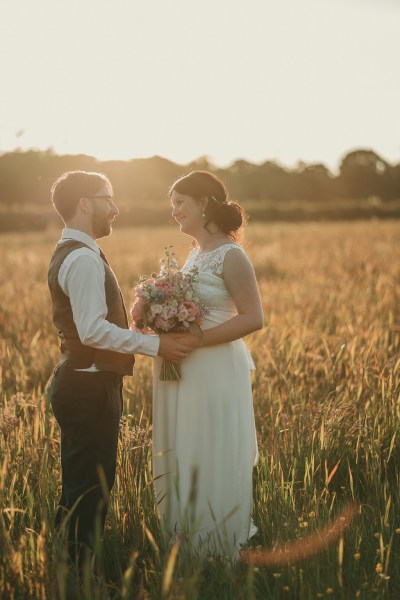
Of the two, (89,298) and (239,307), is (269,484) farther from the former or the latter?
(89,298)

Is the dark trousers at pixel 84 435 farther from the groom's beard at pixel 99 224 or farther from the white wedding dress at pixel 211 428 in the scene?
the groom's beard at pixel 99 224

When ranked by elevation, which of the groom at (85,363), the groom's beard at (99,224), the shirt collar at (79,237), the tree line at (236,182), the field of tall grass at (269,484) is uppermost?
the tree line at (236,182)

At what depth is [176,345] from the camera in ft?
10.5

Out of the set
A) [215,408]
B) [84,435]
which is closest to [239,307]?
[215,408]

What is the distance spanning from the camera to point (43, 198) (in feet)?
155

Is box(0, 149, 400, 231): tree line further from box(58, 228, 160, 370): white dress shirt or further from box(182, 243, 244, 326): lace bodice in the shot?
box(58, 228, 160, 370): white dress shirt

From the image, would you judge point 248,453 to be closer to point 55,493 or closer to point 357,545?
point 357,545

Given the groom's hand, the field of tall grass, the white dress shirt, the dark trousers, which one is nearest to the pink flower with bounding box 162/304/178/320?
the groom's hand

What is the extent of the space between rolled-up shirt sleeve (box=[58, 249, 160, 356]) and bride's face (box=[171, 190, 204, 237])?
2.33 ft

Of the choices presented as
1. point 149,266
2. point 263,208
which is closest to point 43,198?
point 263,208

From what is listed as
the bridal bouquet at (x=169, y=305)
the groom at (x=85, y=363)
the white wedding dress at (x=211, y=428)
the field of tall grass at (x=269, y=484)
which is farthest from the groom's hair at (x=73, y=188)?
the field of tall grass at (x=269, y=484)

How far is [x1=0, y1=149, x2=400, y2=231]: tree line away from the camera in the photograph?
34.2 metres

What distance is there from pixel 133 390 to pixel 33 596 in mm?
2568

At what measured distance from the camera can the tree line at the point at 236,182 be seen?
1348 inches
